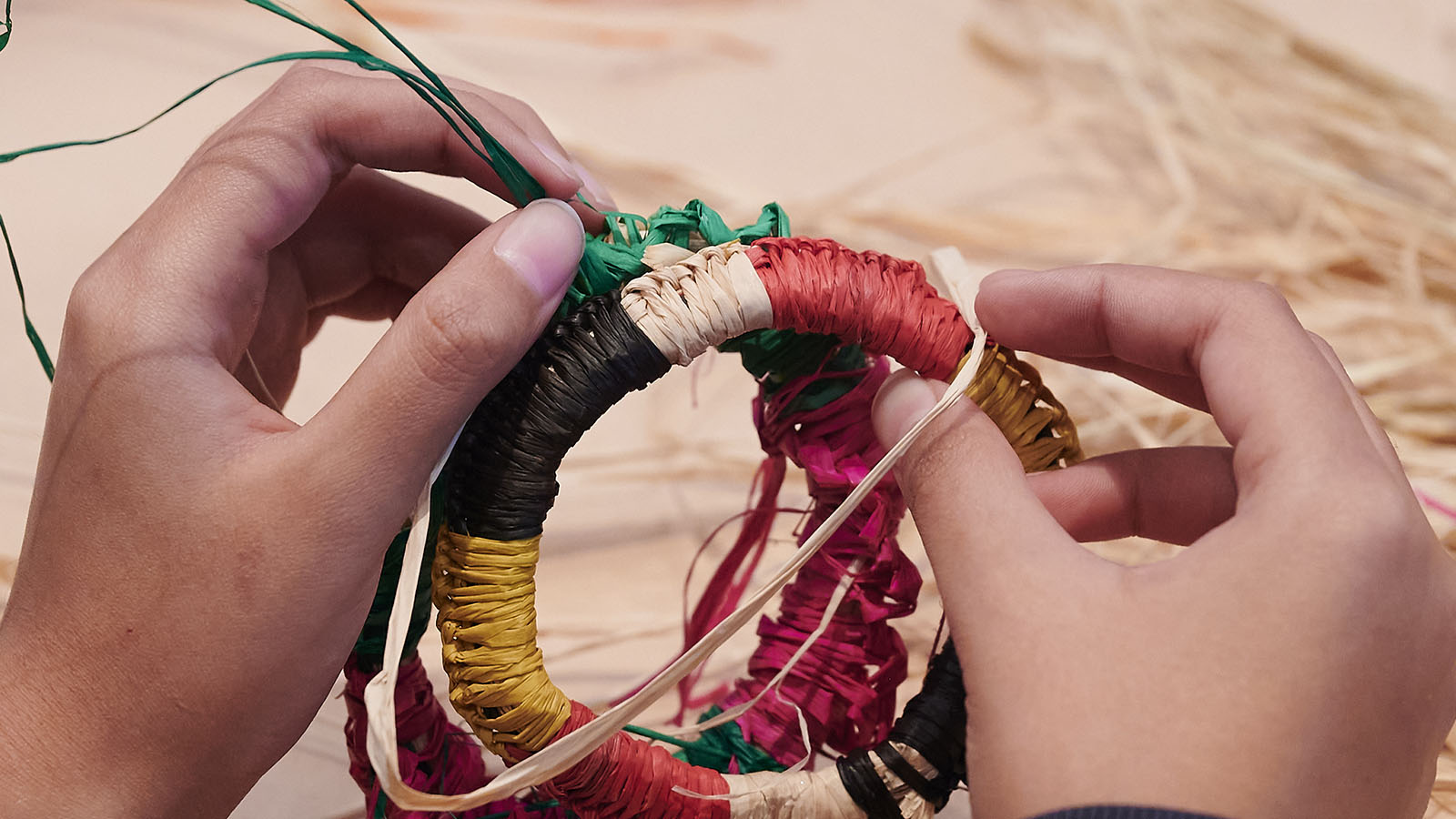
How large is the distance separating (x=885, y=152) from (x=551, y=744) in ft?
4.15

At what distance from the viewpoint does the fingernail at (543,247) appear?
65 cm

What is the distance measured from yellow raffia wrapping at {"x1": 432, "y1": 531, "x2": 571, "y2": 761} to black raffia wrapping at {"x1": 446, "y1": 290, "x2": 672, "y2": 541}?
17mm

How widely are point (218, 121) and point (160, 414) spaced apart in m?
1.12

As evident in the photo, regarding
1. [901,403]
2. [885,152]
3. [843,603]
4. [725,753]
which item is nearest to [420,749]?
[725,753]

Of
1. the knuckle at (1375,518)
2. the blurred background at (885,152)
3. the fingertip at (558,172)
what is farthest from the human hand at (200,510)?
the blurred background at (885,152)

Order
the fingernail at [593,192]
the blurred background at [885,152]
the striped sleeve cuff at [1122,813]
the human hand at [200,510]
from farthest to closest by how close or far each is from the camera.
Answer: the blurred background at [885,152] < the fingernail at [593,192] < the human hand at [200,510] < the striped sleeve cuff at [1122,813]

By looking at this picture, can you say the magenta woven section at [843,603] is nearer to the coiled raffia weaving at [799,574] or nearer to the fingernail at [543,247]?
the coiled raffia weaving at [799,574]

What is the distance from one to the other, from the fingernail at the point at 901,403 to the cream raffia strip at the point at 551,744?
0.03 meters

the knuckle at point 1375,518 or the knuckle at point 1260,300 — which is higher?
the knuckle at point 1260,300

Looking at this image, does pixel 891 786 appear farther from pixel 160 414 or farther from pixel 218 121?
pixel 218 121

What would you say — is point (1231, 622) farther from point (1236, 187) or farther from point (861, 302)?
point (1236, 187)

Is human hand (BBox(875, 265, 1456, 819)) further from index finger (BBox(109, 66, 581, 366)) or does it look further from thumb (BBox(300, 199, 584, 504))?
index finger (BBox(109, 66, 581, 366))

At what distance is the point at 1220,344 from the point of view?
652mm

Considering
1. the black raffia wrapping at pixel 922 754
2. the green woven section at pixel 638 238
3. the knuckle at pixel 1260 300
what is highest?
the green woven section at pixel 638 238
